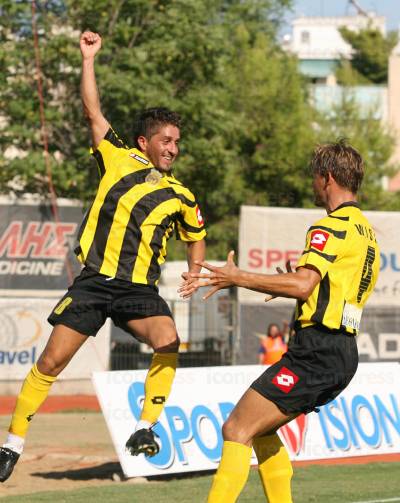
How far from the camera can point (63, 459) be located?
47.7 feet

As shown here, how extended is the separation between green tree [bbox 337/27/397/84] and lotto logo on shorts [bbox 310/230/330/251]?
73.9 m

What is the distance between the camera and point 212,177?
2881 centimetres

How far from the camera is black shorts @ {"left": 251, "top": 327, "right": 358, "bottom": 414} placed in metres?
6.77

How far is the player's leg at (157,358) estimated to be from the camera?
7.81 m

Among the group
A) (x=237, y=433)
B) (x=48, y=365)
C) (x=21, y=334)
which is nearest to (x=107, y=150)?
(x=48, y=365)

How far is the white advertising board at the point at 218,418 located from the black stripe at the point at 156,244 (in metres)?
4.68

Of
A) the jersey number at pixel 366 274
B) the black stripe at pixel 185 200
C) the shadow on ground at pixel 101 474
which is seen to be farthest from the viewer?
the shadow on ground at pixel 101 474

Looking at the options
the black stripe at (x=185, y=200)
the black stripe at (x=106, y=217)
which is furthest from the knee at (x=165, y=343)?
the black stripe at (x=185, y=200)

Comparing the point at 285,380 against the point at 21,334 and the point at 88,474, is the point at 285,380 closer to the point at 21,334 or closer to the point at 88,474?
the point at 88,474

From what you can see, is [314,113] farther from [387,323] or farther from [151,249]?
[151,249]

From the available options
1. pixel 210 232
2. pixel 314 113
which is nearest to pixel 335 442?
pixel 210 232

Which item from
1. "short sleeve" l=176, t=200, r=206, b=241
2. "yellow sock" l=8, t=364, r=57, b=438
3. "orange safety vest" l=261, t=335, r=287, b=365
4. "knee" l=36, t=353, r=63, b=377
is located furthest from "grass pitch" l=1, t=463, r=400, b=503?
"orange safety vest" l=261, t=335, r=287, b=365

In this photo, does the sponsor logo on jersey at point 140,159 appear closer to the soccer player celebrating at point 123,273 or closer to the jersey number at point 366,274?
the soccer player celebrating at point 123,273

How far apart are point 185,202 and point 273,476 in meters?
2.00
